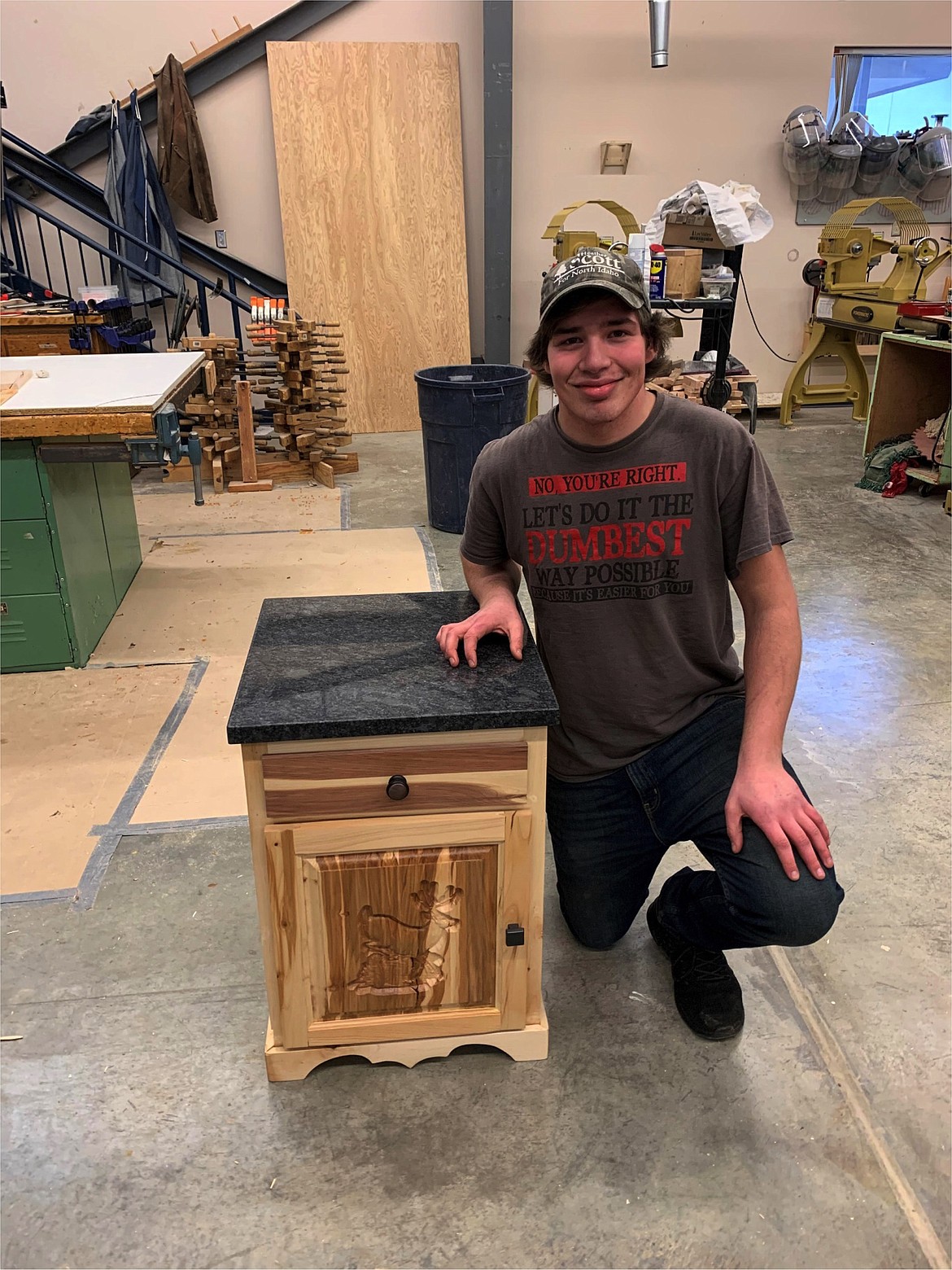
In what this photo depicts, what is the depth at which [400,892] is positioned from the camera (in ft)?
4.83

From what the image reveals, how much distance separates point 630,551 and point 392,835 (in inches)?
24.8

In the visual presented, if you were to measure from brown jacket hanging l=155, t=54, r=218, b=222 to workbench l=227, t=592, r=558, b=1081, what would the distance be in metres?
5.58

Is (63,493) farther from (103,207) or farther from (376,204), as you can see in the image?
(103,207)

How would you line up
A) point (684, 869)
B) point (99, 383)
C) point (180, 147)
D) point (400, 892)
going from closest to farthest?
1. point (400, 892)
2. point (684, 869)
3. point (99, 383)
4. point (180, 147)

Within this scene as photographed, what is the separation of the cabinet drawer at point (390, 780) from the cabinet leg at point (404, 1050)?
0.50 meters

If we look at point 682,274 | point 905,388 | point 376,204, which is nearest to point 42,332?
point 376,204

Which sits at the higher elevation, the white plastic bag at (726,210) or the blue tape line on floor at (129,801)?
the white plastic bag at (726,210)

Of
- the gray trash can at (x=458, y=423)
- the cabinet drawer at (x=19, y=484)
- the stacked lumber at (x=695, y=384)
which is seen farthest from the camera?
the stacked lumber at (x=695, y=384)

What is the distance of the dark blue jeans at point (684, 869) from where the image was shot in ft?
4.80

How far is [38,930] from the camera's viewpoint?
1962 millimetres

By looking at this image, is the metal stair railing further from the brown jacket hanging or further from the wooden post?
the wooden post

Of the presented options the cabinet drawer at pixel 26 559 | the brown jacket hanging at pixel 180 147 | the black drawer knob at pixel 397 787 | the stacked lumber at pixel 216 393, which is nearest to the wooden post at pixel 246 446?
the stacked lumber at pixel 216 393

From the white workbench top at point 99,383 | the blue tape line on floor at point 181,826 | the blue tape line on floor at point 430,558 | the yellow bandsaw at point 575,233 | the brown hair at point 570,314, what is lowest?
the blue tape line on floor at point 181,826

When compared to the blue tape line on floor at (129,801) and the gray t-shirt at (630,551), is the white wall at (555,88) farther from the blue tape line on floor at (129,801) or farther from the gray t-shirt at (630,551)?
the gray t-shirt at (630,551)
